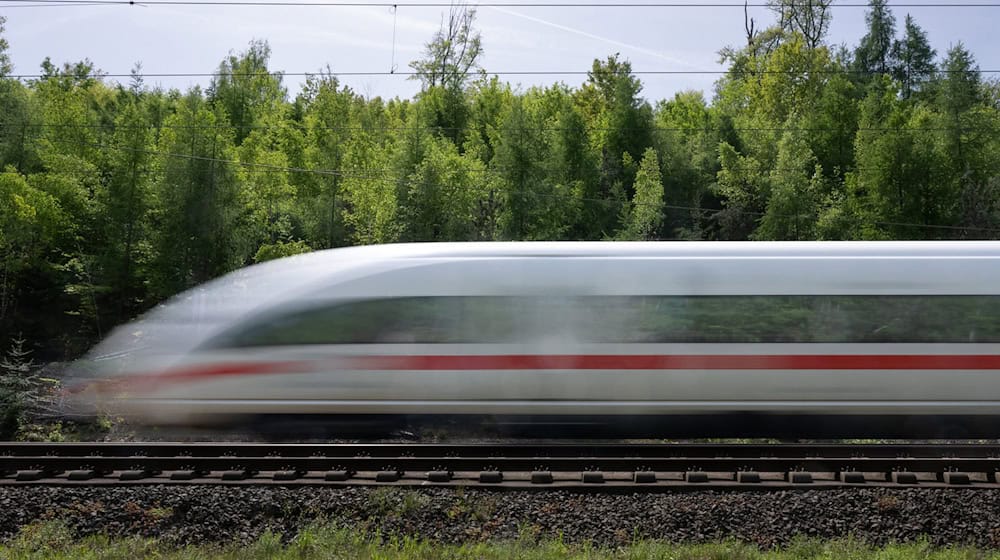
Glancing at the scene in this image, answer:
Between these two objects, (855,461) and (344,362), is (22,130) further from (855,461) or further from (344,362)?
(855,461)

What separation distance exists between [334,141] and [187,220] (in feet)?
40.8

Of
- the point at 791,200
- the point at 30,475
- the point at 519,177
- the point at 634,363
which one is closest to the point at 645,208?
the point at 519,177

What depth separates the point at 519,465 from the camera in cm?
847

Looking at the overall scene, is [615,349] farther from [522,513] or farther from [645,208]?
[645,208]

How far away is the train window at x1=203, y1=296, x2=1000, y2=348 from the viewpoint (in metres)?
8.44

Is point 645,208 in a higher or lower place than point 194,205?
higher

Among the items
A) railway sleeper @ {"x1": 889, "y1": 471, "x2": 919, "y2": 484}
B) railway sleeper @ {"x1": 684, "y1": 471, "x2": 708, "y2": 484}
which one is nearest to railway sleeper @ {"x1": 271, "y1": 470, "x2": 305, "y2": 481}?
railway sleeper @ {"x1": 684, "y1": 471, "x2": 708, "y2": 484}

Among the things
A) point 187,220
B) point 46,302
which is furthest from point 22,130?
point 187,220

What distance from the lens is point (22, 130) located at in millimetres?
44438

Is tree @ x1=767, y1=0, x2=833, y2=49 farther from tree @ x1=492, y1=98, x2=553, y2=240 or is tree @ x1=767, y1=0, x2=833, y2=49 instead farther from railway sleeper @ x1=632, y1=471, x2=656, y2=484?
railway sleeper @ x1=632, y1=471, x2=656, y2=484

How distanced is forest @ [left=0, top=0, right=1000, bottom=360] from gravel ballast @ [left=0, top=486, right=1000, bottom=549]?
96.0 feet

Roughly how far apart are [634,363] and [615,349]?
9.5 inches

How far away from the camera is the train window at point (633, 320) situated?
27.7 ft

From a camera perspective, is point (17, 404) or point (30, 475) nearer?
point (30, 475)
